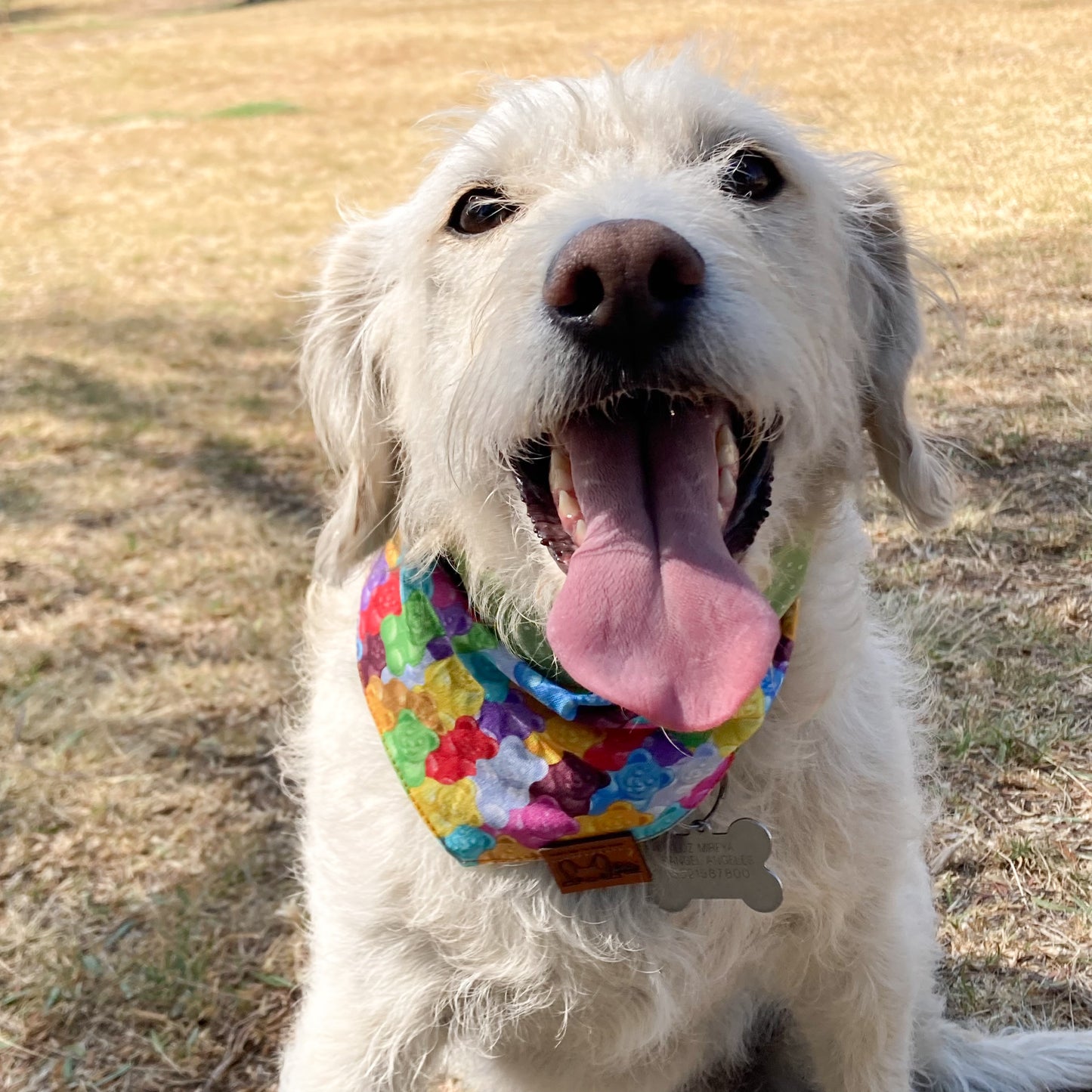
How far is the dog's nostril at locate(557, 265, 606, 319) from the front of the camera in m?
1.48

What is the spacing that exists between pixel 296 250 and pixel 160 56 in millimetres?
13587

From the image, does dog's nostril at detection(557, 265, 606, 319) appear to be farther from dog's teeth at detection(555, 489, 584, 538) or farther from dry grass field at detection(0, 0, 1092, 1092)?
dry grass field at detection(0, 0, 1092, 1092)

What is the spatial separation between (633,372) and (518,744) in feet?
2.19

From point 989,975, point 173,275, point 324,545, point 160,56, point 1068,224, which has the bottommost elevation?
point 160,56

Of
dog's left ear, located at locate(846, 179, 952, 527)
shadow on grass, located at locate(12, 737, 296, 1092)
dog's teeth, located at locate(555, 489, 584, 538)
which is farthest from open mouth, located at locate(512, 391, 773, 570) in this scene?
shadow on grass, located at locate(12, 737, 296, 1092)

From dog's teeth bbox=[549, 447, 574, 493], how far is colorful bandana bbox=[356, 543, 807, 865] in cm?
30

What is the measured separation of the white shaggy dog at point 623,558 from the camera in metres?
1.62

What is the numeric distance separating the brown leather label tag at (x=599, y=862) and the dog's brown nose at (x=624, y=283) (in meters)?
0.80

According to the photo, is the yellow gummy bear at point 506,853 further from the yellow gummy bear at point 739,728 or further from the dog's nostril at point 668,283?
the dog's nostril at point 668,283

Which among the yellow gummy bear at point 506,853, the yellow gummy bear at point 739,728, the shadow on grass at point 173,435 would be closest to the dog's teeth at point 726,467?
the yellow gummy bear at point 739,728

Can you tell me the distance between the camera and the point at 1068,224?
17.5ft

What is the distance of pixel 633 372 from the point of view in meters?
1.59

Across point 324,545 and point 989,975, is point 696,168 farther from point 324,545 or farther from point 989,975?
point 989,975

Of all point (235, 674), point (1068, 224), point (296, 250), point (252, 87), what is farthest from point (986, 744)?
point (252, 87)
